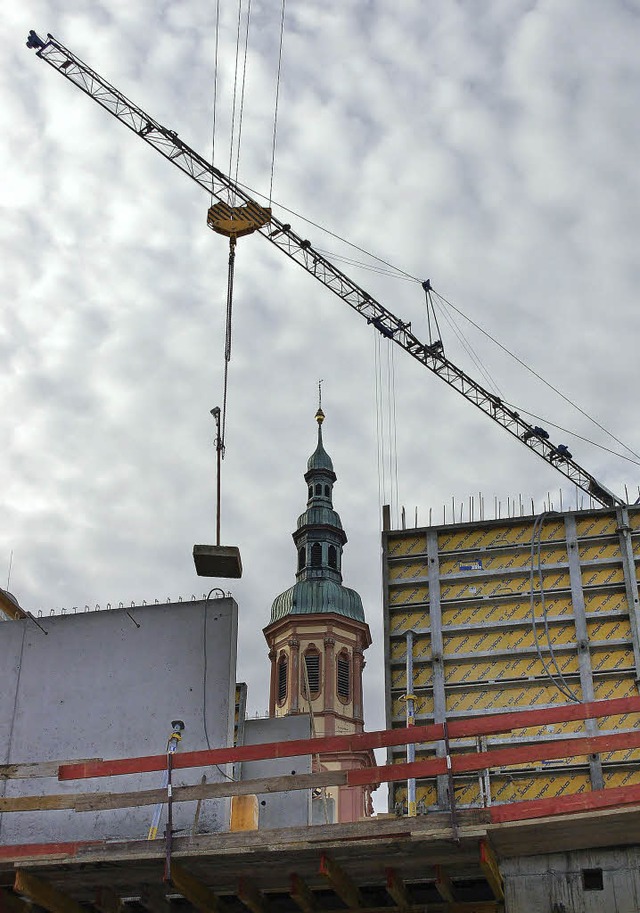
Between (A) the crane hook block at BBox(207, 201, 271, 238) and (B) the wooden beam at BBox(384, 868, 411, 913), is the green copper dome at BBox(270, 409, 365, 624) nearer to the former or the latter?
(A) the crane hook block at BBox(207, 201, 271, 238)

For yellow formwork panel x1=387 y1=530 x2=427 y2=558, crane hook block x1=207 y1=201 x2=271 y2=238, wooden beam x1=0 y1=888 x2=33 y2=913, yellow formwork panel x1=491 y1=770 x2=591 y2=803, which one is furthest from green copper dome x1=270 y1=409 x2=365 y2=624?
wooden beam x1=0 y1=888 x2=33 y2=913

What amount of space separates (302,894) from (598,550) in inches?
243

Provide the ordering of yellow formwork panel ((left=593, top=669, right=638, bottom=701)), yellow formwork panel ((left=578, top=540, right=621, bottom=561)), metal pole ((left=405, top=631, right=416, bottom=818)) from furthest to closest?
1. yellow formwork panel ((left=578, top=540, right=621, bottom=561))
2. yellow formwork panel ((left=593, top=669, right=638, bottom=701))
3. metal pole ((left=405, top=631, right=416, bottom=818))

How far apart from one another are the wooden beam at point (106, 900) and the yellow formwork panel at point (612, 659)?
624 cm

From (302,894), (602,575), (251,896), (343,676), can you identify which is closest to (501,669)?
(602,575)

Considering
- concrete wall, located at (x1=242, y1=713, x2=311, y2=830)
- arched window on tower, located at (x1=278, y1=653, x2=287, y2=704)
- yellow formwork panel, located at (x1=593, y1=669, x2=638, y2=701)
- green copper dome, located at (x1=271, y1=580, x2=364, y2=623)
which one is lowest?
concrete wall, located at (x1=242, y1=713, x2=311, y2=830)

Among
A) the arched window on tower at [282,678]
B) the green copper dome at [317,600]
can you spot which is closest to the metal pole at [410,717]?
the arched window on tower at [282,678]

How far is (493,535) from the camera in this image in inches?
605

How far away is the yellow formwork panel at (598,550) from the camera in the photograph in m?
14.9

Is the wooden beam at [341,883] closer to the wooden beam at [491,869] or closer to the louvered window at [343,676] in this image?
the wooden beam at [491,869]

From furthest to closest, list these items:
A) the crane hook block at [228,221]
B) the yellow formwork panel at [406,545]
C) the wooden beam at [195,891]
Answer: the crane hook block at [228,221]
the yellow formwork panel at [406,545]
the wooden beam at [195,891]

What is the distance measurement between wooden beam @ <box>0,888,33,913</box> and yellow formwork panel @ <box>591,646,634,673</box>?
23.4 feet

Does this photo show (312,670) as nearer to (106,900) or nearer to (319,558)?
(319,558)

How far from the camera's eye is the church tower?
50031 mm
